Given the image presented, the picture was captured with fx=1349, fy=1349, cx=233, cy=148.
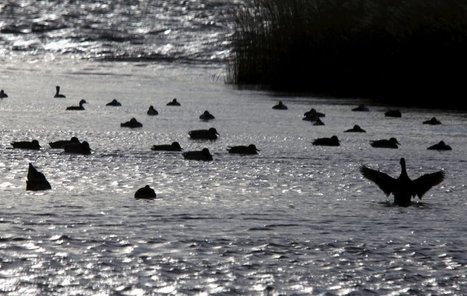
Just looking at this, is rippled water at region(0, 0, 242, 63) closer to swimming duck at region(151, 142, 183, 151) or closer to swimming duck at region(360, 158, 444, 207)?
swimming duck at region(151, 142, 183, 151)

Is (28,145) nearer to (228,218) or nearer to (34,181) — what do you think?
(34,181)

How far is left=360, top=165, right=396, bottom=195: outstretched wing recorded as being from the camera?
55.0 ft

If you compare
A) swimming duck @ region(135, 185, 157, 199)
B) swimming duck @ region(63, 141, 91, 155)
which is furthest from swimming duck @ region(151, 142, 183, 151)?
swimming duck @ region(135, 185, 157, 199)

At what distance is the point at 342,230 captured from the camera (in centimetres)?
1484

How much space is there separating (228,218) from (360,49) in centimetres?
2441

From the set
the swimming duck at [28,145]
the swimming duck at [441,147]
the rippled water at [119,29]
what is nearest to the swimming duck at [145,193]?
the swimming duck at [28,145]

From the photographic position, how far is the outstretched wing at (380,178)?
55.0 feet

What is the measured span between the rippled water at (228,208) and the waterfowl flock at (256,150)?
7.7 inches

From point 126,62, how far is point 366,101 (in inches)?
928

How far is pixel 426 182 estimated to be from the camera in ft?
54.9

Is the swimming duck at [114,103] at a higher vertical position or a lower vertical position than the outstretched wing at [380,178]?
lower

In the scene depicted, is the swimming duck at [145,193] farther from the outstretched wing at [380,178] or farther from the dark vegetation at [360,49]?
the dark vegetation at [360,49]

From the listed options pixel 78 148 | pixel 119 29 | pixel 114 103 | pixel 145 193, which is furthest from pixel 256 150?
pixel 119 29

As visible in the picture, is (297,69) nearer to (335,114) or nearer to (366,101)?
(366,101)
